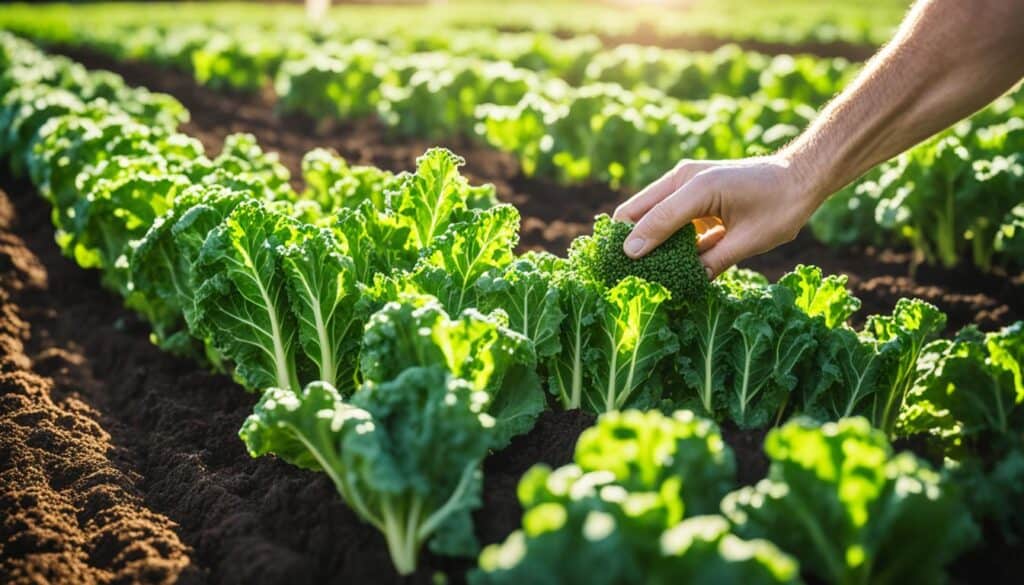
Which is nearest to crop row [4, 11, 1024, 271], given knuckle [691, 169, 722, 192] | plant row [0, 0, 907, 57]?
knuckle [691, 169, 722, 192]

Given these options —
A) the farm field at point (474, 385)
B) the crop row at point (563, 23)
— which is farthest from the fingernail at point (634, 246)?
the crop row at point (563, 23)

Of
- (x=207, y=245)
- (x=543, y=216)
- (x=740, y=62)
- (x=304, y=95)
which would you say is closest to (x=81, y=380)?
(x=207, y=245)

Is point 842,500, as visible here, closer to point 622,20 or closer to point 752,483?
point 752,483

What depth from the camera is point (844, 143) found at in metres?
4.38

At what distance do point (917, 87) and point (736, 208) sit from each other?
35.5 inches

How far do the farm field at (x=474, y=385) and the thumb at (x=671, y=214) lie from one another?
190 mm

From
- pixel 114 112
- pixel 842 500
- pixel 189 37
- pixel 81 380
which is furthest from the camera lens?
pixel 189 37

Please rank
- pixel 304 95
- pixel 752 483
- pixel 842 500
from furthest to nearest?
pixel 304 95
pixel 752 483
pixel 842 500

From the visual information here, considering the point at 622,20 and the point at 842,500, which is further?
the point at 622,20

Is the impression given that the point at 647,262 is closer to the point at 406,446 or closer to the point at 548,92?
the point at 406,446

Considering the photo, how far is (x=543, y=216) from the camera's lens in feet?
29.9

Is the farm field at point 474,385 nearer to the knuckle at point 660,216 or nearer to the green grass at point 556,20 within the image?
the knuckle at point 660,216

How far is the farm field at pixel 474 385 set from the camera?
10.0 feet

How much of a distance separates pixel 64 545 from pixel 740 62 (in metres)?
11.3
